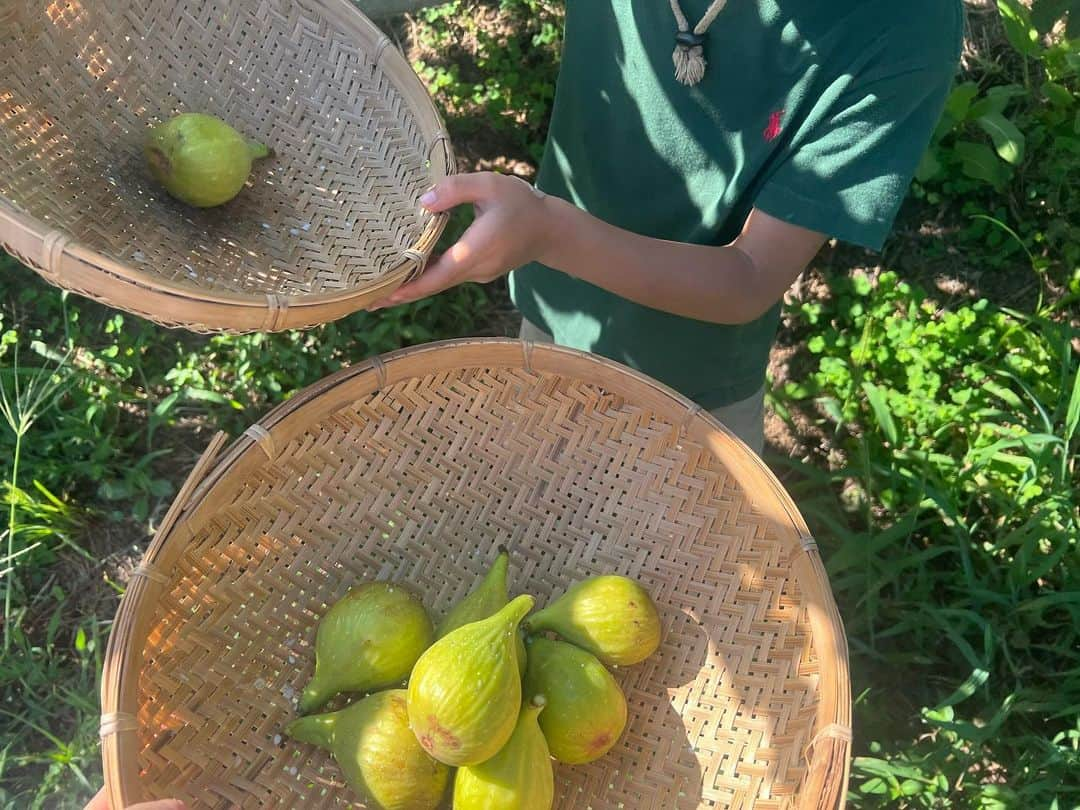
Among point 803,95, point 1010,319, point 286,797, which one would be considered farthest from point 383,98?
point 1010,319

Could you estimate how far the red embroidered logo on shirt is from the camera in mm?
1920

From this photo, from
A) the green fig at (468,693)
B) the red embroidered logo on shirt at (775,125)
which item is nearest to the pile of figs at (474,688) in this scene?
the green fig at (468,693)

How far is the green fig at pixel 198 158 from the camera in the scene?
1.80 meters

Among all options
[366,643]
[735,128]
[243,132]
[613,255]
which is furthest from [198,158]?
[735,128]

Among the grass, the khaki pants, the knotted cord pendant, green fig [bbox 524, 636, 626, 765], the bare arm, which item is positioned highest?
the knotted cord pendant

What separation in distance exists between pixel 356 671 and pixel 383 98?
1162mm

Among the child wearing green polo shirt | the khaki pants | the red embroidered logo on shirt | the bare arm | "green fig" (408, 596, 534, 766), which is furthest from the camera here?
the khaki pants

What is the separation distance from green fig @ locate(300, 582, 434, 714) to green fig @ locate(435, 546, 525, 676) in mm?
71

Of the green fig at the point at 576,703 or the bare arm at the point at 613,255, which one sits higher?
the bare arm at the point at 613,255

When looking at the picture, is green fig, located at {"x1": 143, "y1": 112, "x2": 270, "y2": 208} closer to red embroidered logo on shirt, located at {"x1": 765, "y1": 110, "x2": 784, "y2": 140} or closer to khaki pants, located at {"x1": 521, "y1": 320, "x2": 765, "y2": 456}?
khaki pants, located at {"x1": 521, "y1": 320, "x2": 765, "y2": 456}

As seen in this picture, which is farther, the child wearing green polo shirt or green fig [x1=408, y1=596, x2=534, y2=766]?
the child wearing green polo shirt

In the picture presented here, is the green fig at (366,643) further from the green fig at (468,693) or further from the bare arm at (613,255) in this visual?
the bare arm at (613,255)

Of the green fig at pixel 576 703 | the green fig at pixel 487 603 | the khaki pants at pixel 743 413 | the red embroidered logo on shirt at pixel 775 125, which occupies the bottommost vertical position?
the khaki pants at pixel 743 413

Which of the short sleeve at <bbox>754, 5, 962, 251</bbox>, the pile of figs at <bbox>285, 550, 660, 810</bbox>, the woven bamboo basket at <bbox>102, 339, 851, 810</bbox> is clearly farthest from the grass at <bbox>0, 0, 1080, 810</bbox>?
the short sleeve at <bbox>754, 5, 962, 251</bbox>
